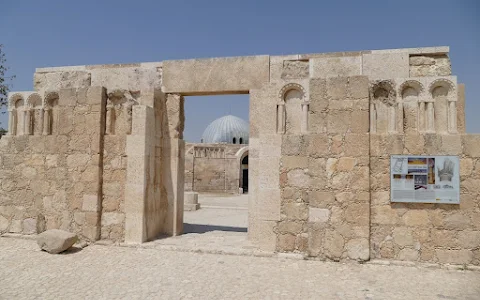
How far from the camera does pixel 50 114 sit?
22.4ft

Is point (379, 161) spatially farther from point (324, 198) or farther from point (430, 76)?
point (430, 76)

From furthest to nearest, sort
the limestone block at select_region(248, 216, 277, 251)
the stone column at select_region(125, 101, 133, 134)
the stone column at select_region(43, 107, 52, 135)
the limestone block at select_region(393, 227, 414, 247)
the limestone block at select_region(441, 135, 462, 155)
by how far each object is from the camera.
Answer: the stone column at select_region(43, 107, 52, 135), the stone column at select_region(125, 101, 133, 134), the limestone block at select_region(248, 216, 277, 251), the limestone block at select_region(393, 227, 414, 247), the limestone block at select_region(441, 135, 462, 155)

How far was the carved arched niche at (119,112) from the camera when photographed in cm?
646

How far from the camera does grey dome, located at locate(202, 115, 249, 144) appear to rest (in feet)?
120

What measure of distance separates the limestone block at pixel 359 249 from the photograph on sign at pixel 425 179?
0.80 meters

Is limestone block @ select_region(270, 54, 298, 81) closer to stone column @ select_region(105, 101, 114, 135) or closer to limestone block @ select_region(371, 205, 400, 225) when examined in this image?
limestone block @ select_region(371, 205, 400, 225)

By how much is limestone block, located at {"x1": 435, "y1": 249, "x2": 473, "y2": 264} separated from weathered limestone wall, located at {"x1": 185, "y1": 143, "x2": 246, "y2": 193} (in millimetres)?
18702

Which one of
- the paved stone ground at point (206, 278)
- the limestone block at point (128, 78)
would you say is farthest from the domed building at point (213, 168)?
the paved stone ground at point (206, 278)

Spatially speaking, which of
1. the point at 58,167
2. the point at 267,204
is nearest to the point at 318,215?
the point at 267,204

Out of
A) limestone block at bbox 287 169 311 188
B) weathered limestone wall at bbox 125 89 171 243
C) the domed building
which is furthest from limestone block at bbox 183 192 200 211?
the domed building

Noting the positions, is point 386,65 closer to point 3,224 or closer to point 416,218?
point 416,218

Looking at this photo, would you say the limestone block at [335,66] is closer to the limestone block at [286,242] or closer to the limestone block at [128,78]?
the limestone block at [286,242]

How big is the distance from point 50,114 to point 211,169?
671 inches

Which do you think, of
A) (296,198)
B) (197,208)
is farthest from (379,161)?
(197,208)
